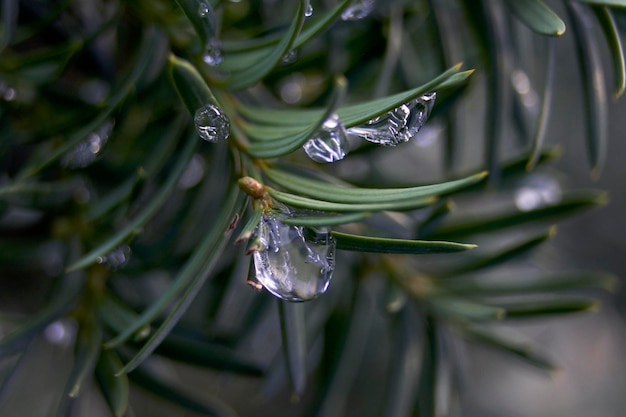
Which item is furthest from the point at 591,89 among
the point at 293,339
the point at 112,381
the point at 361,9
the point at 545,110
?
the point at 112,381

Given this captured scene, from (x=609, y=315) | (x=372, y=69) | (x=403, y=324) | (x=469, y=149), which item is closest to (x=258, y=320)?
(x=403, y=324)

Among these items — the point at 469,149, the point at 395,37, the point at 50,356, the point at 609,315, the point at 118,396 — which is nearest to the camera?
the point at 118,396

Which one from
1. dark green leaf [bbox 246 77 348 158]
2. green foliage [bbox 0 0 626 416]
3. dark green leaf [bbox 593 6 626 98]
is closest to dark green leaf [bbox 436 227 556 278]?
green foliage [bbox 0 0 626 416]

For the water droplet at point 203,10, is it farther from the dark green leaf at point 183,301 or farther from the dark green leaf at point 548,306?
the dark green leaf at point 548,306

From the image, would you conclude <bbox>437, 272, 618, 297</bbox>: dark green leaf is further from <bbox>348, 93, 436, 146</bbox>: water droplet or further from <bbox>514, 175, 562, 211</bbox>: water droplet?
<bbox>348, 93, 436, 146</bbox>: water droplet

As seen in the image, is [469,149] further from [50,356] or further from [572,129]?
[50,356]

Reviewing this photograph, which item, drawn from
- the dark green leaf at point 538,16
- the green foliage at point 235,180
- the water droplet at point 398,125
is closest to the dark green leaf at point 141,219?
the green foliage at point 235,180
